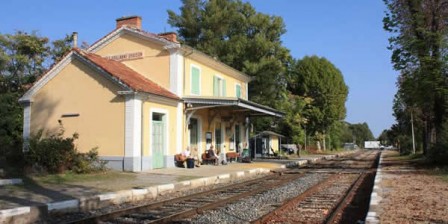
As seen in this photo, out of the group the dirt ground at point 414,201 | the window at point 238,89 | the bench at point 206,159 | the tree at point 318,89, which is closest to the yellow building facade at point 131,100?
the bench at point 206,159

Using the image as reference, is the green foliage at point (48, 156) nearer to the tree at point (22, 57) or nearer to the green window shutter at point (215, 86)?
the green window shutter at point (215, 86)

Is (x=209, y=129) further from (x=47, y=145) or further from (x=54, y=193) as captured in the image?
(x=54, y=193)

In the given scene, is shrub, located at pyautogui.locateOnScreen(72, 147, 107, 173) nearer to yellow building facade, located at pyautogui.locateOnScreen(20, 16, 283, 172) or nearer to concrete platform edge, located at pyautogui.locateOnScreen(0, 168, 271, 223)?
yellow building facade, located at pyautogui.locateOnScreen(20, 16, 283, 172)

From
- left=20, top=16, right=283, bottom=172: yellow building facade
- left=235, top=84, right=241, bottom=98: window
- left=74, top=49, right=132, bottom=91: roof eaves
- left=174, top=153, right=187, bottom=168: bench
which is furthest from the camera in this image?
left=235, top=84, right=241, bottom=98: window

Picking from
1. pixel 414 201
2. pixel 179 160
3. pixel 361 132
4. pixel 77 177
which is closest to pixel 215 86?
pixel 179 160

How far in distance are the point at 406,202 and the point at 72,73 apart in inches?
591

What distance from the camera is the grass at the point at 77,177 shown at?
14752 mm

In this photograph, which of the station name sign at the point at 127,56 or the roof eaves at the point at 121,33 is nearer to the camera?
the roof eaves at the point at 121,33

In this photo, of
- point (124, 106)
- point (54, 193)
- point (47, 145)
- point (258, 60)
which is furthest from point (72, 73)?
point (258, 60)

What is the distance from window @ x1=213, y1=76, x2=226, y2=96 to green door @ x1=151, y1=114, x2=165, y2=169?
6.56 m

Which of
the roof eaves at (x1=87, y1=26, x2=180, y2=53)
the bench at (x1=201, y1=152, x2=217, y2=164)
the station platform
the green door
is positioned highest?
the roof eaves at (x1=87, y1=26, x2=180, y2=53)

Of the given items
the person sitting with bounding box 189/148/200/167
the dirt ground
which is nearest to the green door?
the person sitting with bounding box 189/148/200/167

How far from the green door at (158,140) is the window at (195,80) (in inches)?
133

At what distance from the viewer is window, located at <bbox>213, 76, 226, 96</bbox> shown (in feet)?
89.0
